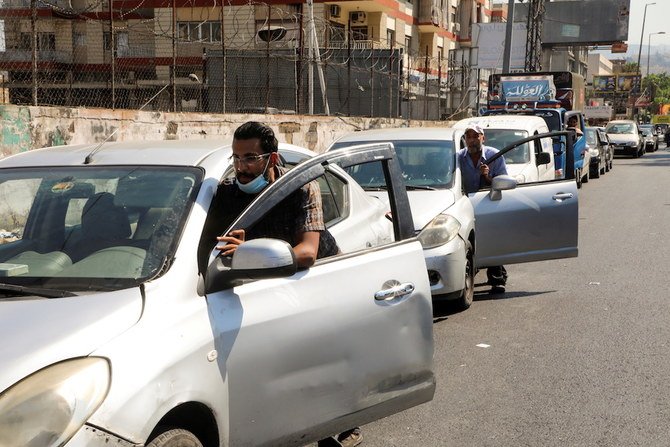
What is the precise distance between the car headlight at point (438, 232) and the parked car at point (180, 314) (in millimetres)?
3268

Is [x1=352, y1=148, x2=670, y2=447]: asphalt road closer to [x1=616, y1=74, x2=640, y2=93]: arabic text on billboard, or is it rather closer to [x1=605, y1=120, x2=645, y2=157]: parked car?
[x1=605, y1=120, x2=645, y2=157]: parked car

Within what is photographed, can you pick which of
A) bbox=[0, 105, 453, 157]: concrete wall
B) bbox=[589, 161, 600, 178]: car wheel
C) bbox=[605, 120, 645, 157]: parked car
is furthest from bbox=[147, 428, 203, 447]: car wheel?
bbox=[605, 120, 645, 157]: parked car

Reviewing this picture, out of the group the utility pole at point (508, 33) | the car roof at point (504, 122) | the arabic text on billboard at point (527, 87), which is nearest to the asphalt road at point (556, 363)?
the car roof at point (504, 122)

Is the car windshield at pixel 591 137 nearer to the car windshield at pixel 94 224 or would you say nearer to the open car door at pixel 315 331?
the open car door at pixel 315 331

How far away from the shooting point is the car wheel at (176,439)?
10.3ft

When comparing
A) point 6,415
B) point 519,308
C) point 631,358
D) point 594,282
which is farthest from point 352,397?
point 594,282

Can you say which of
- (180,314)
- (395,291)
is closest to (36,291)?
(180,314)

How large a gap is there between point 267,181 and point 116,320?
1267 mm

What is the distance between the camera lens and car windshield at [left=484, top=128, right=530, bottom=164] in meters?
14.0

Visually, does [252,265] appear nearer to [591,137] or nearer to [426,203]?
[426,203]

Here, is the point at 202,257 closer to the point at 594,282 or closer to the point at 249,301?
the point at 249,301

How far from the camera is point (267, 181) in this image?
13.9 ft

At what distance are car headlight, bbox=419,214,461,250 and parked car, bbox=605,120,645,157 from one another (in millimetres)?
36904

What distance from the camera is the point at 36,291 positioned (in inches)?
137
